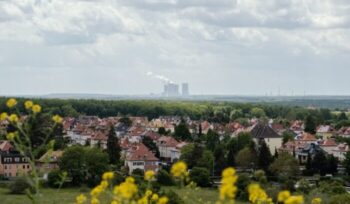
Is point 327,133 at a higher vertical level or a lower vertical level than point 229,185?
lower

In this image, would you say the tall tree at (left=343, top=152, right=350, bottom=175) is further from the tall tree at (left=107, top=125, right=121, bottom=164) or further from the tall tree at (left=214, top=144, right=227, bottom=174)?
the tall tree at (left=107, top=125, right=121, bottom=164)

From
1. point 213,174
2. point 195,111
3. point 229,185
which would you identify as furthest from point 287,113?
point 229,185

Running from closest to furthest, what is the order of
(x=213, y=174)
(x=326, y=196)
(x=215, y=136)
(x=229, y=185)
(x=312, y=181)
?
(x=229, y=185) < (x=326, y=196) < (x=312, y=181) < (x=213, y=174) < (x=215, y=136)

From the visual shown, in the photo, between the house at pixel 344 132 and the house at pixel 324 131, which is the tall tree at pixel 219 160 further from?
the house at pixel 324 131

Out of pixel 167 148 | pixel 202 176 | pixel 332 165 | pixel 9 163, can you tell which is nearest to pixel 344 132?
pixel 167 148

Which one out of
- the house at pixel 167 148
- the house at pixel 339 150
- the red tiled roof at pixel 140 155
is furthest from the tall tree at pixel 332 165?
the house at pixel 167 148

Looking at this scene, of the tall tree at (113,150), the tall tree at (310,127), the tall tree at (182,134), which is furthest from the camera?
the tall tree at (310,127)

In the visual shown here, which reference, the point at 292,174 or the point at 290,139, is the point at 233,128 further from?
the point at 292,174

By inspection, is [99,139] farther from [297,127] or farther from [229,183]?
[229,183]

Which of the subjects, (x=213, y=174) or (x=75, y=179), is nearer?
(x=75, y=179)

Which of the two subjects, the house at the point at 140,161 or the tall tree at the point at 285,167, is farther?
the house at the point at 140,161
